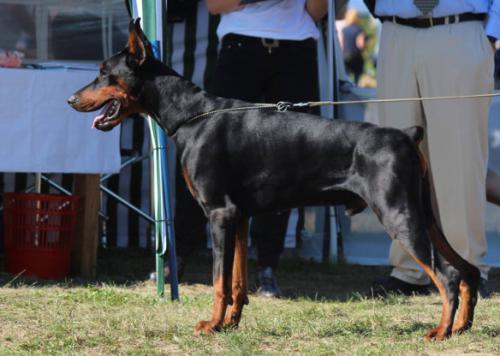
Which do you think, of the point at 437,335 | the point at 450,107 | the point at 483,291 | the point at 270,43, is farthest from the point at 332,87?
the point at 437,335

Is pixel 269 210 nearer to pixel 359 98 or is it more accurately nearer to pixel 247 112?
pixel 247 112

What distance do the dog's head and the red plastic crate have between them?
171 cm

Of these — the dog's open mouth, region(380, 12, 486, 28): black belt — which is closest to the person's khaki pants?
region(380, 12, 486, 28): black belt

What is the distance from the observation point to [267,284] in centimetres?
595

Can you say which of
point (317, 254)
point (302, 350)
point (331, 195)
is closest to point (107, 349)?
point (302, 350)

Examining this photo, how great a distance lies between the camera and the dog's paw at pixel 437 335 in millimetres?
4328

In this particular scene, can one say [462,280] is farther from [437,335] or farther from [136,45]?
[136,45]

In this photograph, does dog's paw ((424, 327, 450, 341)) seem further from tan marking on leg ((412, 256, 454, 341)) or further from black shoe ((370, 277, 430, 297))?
black shoe ((370, 277, 430, 297))

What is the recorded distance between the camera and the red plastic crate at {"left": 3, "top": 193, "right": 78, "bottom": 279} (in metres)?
6.29

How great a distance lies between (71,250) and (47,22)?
1.70 meters

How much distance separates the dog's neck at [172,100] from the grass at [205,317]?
950 millimetres

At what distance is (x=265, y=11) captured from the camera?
5.71m

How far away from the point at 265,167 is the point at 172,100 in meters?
0.55

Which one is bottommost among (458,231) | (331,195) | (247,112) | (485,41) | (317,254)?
(317,254)
